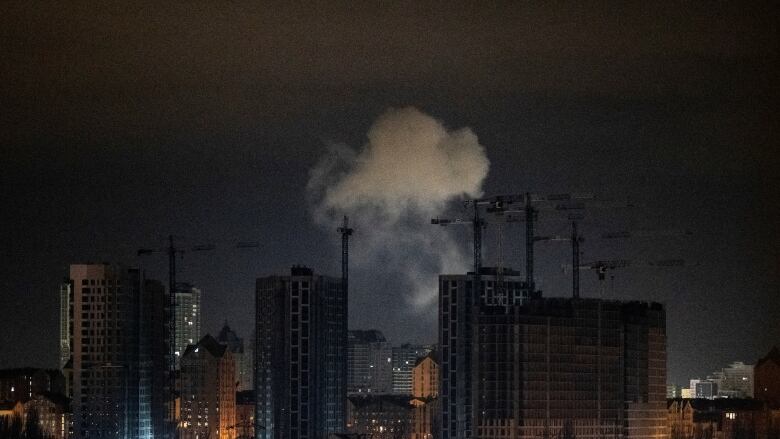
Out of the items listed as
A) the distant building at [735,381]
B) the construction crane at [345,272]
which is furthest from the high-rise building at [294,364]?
the distant building at [735,381]

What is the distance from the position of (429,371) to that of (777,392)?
16.1 meters

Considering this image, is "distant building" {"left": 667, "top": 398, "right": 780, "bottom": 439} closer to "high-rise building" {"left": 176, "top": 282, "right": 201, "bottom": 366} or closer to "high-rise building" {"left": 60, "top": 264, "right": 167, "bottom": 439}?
"high-rise building" {"left": 60, "top": 264, "right": 167, "bottom": 439}

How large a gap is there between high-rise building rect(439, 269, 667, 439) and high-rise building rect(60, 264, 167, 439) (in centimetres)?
1238

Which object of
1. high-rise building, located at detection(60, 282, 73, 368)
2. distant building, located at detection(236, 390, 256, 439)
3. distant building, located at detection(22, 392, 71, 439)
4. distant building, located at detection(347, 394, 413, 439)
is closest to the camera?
distant building, located at detection(22, 392, 71, 439)

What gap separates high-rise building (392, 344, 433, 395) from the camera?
125425 mm

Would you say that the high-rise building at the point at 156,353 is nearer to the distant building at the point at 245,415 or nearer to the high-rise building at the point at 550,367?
the distant building at the point at 245,415

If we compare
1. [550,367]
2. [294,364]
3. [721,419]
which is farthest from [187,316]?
[550,367]

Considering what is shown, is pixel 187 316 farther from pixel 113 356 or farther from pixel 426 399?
pixel 113 356

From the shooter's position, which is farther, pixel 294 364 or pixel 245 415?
pixel 245 415

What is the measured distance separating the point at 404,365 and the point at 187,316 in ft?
49.1

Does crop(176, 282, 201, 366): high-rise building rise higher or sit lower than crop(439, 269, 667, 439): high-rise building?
higher

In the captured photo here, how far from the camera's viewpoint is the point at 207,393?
98688 mm

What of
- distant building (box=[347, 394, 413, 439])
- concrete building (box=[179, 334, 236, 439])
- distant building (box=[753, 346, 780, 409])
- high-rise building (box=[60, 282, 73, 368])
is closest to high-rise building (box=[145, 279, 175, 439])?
concrete building (box=[179, 334, 236, 439])

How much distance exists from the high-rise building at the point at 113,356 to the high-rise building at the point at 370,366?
30791 mm
